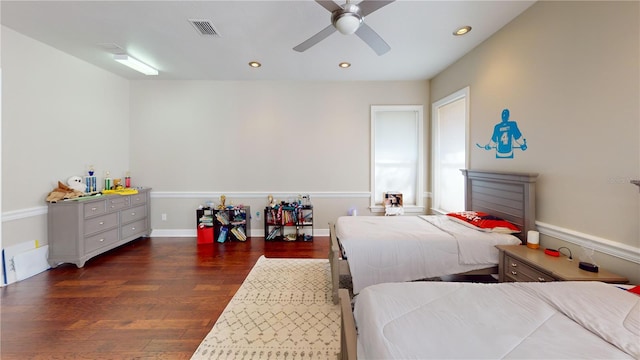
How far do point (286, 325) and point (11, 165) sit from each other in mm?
3516

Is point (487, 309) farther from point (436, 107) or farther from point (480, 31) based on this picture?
point (436, 107)

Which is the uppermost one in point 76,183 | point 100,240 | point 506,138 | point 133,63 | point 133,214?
point 133,63

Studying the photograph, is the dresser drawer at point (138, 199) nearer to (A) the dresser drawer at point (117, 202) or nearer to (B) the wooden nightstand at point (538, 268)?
(A) the dresser drawer at point (117, 202)

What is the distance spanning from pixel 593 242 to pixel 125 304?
3.90 m

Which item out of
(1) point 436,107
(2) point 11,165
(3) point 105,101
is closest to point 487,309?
(1) point 436,107

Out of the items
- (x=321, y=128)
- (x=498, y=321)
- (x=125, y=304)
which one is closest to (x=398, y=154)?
(x=321, y=128)

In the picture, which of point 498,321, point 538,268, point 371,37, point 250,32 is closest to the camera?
point 498,321

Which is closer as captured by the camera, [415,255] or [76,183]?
[415,255]

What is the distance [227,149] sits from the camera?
440 centimetres

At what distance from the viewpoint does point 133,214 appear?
3975mm

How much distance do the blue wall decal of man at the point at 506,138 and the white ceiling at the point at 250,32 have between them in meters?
1.03

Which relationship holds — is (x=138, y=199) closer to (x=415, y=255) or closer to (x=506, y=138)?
(x=415, y=255)

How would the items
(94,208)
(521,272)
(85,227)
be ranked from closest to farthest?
(521,272)
(85,227)
(94,208)

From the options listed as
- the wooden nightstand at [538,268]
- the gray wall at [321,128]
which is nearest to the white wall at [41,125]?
the gray wall at [321,128]
